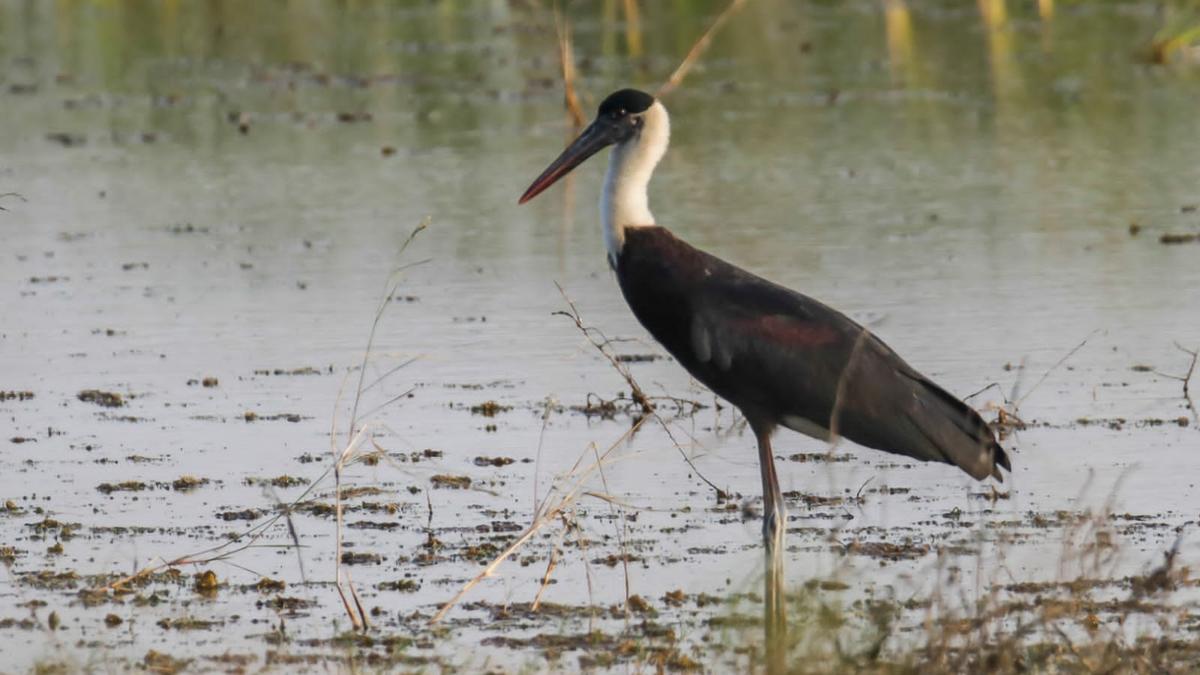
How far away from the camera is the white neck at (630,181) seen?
705cm

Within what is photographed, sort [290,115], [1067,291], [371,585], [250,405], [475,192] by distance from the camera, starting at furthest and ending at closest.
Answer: [290,115], [475,192], [1067,291], [250,405], [371,585]

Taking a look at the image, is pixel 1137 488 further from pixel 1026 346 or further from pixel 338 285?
pixel 338 285

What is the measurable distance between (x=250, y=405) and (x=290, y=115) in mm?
9612

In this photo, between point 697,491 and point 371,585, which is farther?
point 697,491

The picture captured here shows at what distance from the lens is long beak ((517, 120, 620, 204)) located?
24.4 feet

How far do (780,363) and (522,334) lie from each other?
3.43 metres

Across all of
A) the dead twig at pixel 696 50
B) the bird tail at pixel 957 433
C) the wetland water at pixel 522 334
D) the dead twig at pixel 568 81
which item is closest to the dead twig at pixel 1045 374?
the wetland water at pixel 522 334

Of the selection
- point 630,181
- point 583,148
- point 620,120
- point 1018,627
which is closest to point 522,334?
point 583,148

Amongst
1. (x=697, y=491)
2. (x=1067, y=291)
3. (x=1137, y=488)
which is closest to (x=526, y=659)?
(x=697, y=491)

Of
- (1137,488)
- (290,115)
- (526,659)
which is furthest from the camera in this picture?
(290,115)

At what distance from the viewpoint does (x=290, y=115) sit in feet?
59.8

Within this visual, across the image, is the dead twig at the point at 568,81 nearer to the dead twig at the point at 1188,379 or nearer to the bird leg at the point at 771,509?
the dead twig at the point at 1188,379

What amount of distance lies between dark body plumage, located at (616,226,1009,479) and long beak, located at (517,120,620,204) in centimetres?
58

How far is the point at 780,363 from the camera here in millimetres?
6742
